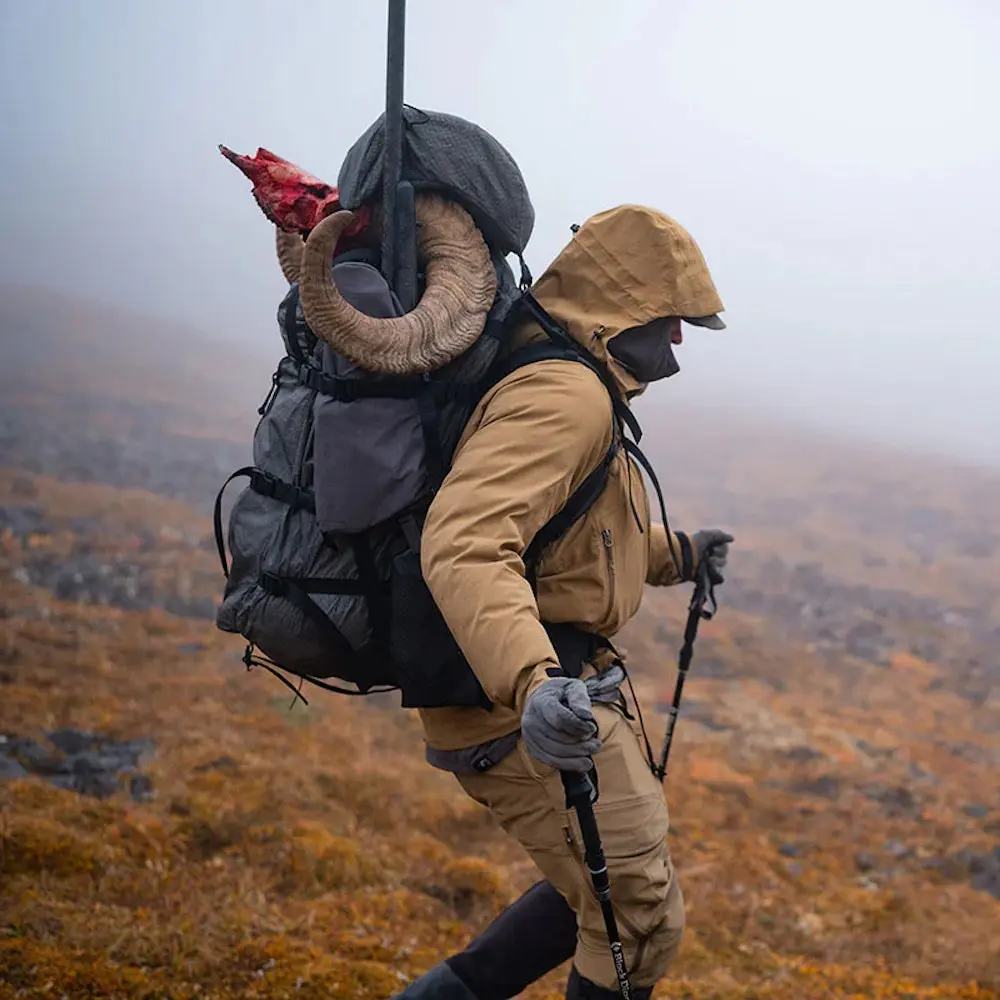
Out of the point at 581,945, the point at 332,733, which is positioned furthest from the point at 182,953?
the point at 332,733

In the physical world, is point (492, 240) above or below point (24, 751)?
above

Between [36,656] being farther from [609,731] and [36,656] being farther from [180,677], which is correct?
[609,731]

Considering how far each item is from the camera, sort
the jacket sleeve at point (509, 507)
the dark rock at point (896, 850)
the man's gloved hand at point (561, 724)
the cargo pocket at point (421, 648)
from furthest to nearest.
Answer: the dark rock at point (896, 850), the cargo pocket at point (421, 648), the jacket sleeve at point (509, 507), the man's gloved hand at point (561, 724)

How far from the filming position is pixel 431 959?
4539mm

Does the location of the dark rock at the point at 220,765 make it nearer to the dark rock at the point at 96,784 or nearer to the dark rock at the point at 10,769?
the dark rock at the point at 96,784

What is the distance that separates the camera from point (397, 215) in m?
2.73

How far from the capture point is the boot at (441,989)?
3.23m

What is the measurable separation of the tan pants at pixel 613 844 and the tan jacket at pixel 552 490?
0.67ft

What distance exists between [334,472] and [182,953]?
8.35ft

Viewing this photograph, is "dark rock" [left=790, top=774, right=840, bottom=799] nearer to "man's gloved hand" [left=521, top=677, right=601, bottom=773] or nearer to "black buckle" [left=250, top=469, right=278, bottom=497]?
"black buckle" [left=250, top=469, right=278, bottom=497]

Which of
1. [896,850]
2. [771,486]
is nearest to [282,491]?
[896,850]

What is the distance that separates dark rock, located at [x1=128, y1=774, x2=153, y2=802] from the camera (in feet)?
20.1

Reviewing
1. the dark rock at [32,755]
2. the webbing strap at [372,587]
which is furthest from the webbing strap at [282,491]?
the dark rock at [32,755]

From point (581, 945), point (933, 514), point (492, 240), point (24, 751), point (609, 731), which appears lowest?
point (933, 514)
